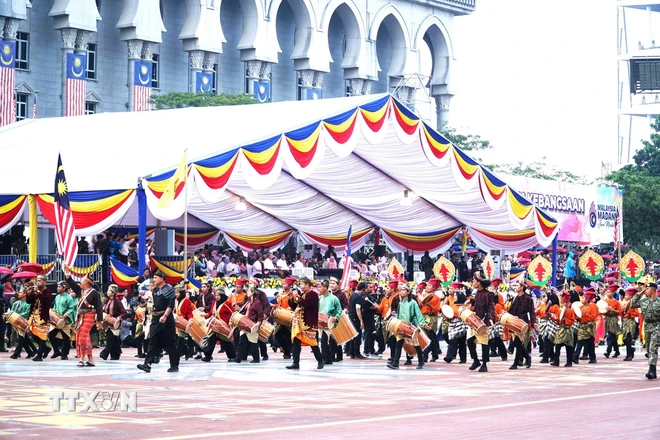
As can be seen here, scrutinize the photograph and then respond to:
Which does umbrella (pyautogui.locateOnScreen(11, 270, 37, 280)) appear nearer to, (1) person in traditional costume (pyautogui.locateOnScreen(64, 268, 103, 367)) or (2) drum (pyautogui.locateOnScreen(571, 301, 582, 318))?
(1) person in traditional costume (pyautogui.locateOnScreen(64, 268, 103, 367))

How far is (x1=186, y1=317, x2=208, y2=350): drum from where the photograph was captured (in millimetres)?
21609

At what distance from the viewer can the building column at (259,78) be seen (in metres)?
70.2

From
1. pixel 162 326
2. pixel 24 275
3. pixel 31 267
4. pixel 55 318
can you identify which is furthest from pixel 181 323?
pixel 31 267

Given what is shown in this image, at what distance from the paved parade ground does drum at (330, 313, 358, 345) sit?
0.66 meters

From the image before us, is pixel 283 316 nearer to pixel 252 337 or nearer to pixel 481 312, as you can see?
pixel 252 337

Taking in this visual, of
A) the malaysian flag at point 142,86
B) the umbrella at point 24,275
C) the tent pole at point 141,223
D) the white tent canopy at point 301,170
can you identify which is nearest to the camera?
the umbrella at point 24,275

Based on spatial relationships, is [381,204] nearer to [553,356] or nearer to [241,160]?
[241,160]

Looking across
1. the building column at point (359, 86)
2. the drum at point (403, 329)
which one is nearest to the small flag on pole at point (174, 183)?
the drum at point (403, 329)

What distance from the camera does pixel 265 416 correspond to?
42.1ft

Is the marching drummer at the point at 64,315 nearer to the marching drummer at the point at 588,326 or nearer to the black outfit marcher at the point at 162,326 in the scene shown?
the black outfit marcher at the point at 162,326

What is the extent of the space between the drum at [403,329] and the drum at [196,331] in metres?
3.54

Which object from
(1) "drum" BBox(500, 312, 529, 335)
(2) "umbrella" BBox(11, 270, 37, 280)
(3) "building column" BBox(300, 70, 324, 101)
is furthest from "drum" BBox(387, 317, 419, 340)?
(3) "building column" BBox(300, 70, 324, 101)

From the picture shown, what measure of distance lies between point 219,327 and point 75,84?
39391 millimetres

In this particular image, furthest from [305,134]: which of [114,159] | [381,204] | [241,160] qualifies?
[381,204]
